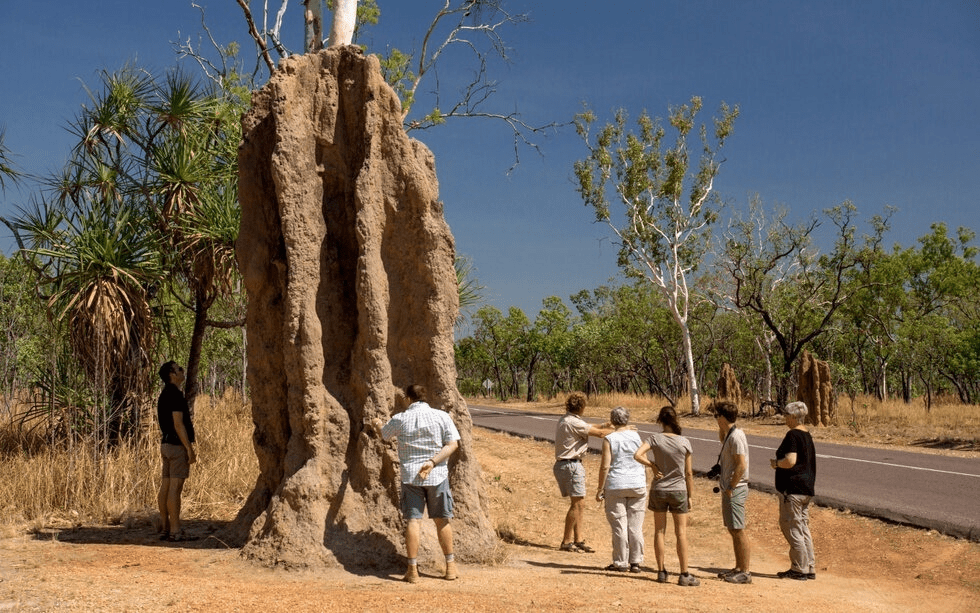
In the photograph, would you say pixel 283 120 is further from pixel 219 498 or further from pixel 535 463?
pixel 535 463

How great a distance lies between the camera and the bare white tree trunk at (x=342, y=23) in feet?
30.8

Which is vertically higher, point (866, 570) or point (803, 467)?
point (803, 467)

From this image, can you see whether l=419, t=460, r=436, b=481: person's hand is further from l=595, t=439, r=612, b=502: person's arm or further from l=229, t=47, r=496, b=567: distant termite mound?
l=595, t=439, r=612, b=502: person's arm

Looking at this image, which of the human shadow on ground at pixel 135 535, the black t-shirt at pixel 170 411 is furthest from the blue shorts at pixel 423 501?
the black t-shirt at pixel 170 411

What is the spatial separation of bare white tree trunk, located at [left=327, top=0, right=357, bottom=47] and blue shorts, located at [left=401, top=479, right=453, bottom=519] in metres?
5.40

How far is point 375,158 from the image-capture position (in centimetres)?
780

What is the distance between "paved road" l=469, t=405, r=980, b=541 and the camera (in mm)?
9916

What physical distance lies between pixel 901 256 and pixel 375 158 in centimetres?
3242

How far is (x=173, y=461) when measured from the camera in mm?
7996

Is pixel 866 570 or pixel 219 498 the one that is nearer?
pixel 866 570

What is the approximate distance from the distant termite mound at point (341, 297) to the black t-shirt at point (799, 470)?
2.74 m

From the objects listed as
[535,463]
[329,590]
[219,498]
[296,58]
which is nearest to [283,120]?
[296,58]

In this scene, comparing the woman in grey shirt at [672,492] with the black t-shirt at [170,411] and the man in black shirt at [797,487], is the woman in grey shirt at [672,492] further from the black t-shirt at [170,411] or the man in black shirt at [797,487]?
the black t-shirt at [170,411]

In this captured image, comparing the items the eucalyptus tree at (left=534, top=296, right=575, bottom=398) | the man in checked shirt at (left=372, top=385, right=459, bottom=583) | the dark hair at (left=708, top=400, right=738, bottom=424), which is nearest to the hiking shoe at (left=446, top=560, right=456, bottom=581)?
the man in checked shirt at (left=372, top=385, right=459, bottom=583)
